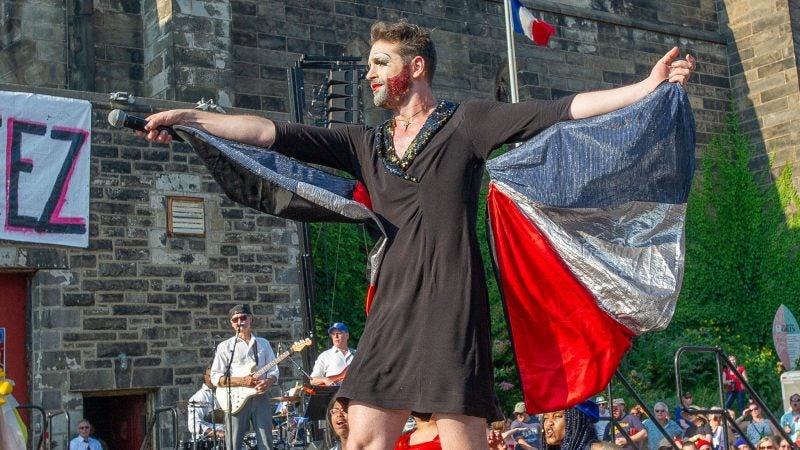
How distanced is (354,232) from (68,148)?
18.3 feet

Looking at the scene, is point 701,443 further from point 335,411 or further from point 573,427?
point 573,427

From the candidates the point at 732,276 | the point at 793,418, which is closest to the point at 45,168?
the point at 793,418

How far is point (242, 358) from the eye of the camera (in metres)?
13.0

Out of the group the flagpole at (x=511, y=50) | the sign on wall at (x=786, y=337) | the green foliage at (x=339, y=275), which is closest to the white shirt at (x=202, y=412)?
the green foliage at (x=339, y=275)

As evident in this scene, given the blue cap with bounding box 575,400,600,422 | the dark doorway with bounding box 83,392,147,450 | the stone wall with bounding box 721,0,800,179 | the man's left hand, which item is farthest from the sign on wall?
the man's left hand

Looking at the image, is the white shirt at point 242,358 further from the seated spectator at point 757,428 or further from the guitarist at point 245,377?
the seated spectator at point 757,428

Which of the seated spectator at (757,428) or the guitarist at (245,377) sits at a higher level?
the guitarist at (245,377)

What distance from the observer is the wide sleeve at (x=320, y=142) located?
14.8 feet

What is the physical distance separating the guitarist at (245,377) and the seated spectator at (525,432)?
2.46 m

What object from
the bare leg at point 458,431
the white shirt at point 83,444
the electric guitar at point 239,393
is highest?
the electric guitar at point 239,393

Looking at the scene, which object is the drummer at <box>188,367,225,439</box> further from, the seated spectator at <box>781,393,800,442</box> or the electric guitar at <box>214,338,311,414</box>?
the seated spectator at <box>781,393,800,442</box>

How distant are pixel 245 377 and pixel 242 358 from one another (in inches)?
10.1

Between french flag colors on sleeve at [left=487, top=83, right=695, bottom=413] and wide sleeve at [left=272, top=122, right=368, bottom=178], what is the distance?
0.47m

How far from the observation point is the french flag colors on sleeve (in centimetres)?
431
